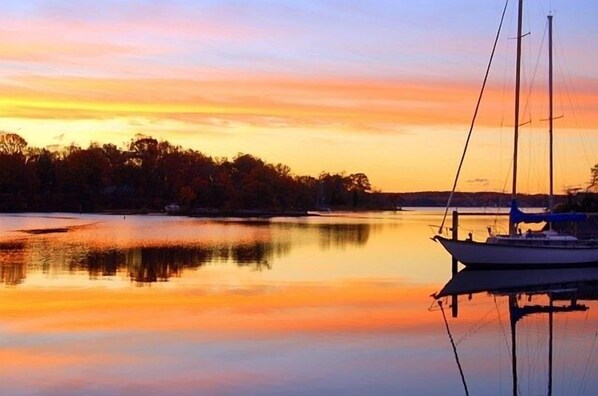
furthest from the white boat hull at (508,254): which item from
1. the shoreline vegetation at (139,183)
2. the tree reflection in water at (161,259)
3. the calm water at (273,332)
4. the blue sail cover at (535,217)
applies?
the shoreline vegetation at (139,183)

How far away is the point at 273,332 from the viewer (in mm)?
17281

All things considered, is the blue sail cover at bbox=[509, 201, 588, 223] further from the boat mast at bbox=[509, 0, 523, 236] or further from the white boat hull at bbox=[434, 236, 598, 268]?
the white boat hull at bbox=[434, 236, 598, 268]

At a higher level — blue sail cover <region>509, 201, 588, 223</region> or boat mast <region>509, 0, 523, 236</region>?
boat mast <region>509, 0, 523, 236</region>

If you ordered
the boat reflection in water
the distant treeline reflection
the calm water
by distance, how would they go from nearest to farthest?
the calm water
the boat reflection in water
the distant treeline reflection

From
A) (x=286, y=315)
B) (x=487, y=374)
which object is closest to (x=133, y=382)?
(x=487, y=374)

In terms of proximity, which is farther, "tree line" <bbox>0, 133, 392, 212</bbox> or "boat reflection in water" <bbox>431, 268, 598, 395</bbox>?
"tree line" <bbox>0, 133, 392, 212</bbox>

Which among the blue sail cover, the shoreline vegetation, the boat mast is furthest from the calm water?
the shoreline vegetation

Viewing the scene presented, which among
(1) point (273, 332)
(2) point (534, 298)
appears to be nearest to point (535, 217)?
(2) point (534, 298)

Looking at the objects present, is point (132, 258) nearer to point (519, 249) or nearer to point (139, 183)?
point (519, 249)

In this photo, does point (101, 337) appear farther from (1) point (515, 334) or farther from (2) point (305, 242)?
(2) point (305, 242)

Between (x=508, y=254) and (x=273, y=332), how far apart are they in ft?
53.2

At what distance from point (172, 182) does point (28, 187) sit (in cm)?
2297

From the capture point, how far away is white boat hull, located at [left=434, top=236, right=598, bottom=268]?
3111 cm

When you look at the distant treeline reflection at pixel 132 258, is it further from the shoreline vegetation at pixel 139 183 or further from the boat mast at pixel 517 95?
the shoreline vegetation at pixel 139 183
